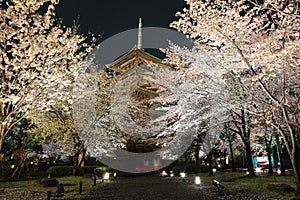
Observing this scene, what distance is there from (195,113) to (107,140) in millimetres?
8461

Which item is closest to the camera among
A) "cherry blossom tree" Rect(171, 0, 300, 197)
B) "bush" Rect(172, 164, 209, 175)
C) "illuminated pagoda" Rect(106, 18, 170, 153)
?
"cherry blossom tree" Rect(171, 0, 300, 197)

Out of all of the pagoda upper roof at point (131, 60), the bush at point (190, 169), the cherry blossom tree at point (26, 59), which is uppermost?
the pagoda upper roof at point (131, 60)

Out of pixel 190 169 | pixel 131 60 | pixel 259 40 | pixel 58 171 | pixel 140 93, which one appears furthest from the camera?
pixel 131 60

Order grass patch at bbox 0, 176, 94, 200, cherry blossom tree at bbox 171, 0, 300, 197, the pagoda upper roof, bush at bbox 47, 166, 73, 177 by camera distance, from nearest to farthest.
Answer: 1. cherry blossom tree at bbox 171, 0, 300, 197
2. grass patch at bbox 0, 176, 94, 200
3. bush at bbox 47, 166, 73, 177
4. the pagoda upper roof

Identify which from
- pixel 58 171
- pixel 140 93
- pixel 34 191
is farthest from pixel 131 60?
pixel 34 191

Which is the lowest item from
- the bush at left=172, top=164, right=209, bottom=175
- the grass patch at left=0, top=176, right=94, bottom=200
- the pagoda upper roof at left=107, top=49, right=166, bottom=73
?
the grass patch at left=0, top=176, right=94, bottom=200

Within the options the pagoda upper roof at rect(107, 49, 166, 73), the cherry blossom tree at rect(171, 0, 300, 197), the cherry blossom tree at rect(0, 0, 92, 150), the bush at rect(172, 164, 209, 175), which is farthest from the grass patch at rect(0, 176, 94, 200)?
the pagoda upper roof at rect(107, 49, 166, 73)

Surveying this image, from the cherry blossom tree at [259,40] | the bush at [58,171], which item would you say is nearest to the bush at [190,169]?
the bush at [58,171]

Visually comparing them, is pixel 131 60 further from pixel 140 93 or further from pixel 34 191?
pixel 34 191

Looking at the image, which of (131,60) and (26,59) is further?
(131,60)

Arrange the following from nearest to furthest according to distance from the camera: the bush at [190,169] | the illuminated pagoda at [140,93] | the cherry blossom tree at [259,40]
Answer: the cherry blossom tree at [259,40] → the illuminated pagoda at [140,93] → the bush at [190,169]

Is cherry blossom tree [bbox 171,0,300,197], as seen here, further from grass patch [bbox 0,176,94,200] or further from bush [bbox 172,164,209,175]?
bush [bbox 172,164,209,175]

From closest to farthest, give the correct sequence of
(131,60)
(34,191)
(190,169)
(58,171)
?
(34,191)
(58,171)
(190,169)
(131,60)

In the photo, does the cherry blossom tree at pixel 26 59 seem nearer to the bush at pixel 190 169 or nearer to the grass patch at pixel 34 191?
the grass patch at pixel 34 191
